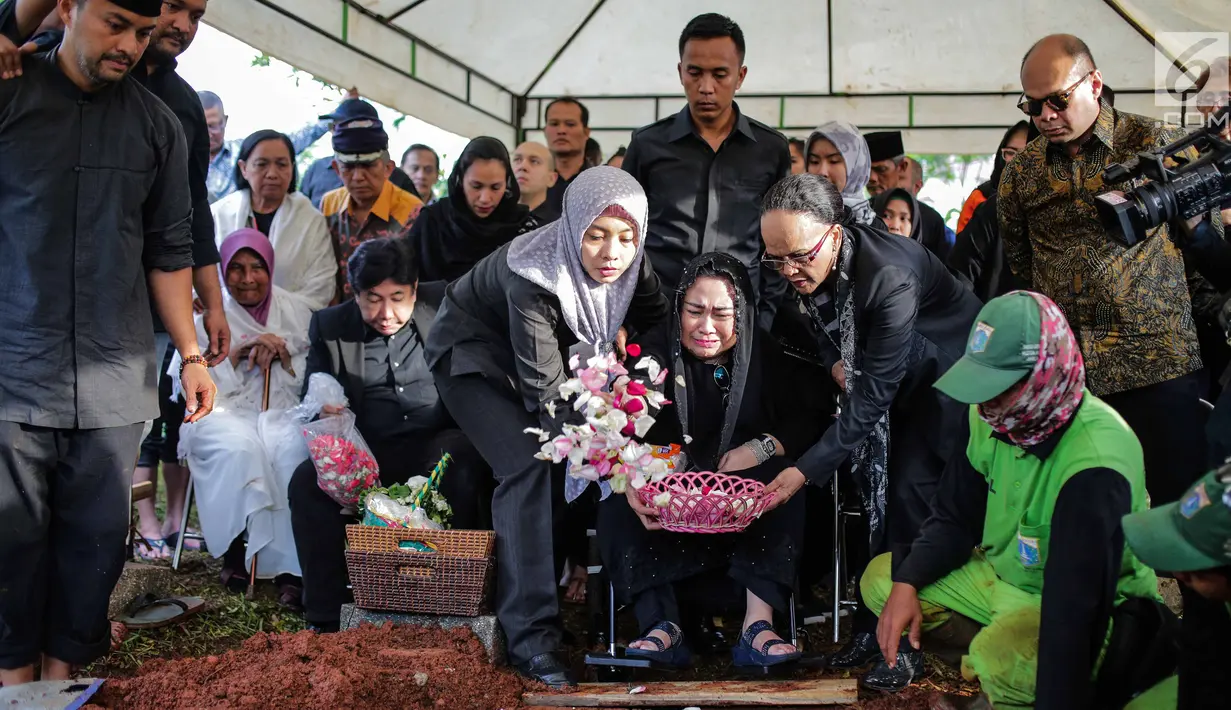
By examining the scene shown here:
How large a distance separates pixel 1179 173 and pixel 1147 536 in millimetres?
1343

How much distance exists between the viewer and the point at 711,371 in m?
4.00

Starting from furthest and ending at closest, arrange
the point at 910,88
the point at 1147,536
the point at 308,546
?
the point at 910,88
the point at 308,546
the point at 1147,536

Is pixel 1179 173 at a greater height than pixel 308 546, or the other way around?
pixel 1179 173

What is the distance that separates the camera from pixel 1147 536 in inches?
82.1

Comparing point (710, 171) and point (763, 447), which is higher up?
point (710, 171)

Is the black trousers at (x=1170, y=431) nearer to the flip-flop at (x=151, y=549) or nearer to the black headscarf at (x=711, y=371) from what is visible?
the black headscarf at (x=711, y=371)

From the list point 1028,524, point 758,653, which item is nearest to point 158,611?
point 758,653

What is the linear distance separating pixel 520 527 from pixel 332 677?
32.2 inches

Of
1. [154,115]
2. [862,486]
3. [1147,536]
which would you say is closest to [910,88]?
[862,486]

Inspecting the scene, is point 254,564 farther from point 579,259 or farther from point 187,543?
point 579,259

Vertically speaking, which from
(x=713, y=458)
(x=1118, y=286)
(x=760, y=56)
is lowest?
(x=713, y=458)

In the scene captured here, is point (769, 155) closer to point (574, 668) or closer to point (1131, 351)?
point (1131, 351)

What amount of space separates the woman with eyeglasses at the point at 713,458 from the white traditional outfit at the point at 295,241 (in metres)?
2.29

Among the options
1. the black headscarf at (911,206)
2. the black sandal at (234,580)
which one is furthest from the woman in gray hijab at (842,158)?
the black sandal at (234,580)
